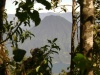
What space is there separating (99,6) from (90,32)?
32.3ft

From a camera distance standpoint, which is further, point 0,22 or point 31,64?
point 31,64

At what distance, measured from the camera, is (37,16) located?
0.81 meters

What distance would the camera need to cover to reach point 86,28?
285 cm

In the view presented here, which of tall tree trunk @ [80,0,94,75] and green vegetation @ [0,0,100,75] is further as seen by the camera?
tall tree trunk @ [80,0,94,75]

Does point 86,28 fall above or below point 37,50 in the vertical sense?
above

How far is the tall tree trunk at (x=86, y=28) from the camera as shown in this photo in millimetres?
2809

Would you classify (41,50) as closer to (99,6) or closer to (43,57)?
(43,57)

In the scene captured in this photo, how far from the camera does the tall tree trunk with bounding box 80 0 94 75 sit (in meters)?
2.81

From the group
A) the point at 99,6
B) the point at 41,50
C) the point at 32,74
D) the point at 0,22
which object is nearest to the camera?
the point at 0,22

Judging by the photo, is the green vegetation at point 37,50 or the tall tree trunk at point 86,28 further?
→ the tall tree trunk at point 86,28

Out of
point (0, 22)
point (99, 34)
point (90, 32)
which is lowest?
point (99, 34)

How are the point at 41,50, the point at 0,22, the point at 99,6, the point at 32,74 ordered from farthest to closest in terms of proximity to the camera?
the point at 99,6, the point at 41,50, the point at 32,74, the point at 0,22

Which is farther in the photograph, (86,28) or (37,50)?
(37,50)

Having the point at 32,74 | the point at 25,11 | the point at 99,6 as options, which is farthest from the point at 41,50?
the point at 99,6
